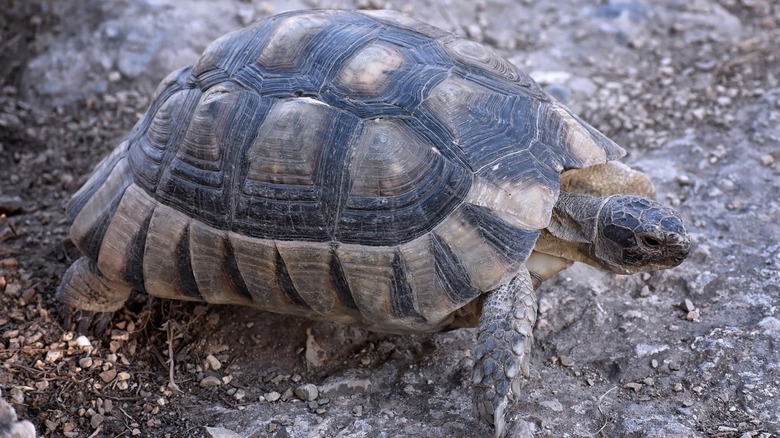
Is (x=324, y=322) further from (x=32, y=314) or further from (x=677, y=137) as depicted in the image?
(x=677, y=137)

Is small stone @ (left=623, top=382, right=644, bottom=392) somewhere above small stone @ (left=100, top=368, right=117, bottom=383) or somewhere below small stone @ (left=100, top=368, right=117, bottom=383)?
below

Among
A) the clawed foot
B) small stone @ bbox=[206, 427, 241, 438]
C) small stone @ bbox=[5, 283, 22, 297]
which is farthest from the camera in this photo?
small stone @ bbox=[5, 283, 22, 297]

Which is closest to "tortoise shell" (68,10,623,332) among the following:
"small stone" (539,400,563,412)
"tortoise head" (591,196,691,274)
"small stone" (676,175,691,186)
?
"tortoise head" (591,196,691,274)

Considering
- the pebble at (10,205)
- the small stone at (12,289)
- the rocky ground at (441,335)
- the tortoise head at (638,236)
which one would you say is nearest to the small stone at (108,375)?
the rocky ground at (441,335)

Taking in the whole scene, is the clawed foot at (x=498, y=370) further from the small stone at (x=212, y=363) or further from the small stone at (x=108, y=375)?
the small stone at (x=108, y=375)

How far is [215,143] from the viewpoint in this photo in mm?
2918

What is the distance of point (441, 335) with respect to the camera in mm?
3271

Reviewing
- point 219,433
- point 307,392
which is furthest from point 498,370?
point 219,433

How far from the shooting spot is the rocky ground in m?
2.85

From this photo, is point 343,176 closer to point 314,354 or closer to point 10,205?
point 314,354

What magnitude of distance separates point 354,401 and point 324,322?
483 mm

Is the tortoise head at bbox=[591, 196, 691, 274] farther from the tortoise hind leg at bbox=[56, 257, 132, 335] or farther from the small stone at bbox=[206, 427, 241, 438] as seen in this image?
the tortoise hind leg at bbox=[56, 257, 132, 335]

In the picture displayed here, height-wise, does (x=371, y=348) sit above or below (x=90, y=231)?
below

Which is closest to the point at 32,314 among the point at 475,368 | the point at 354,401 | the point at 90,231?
the point at 90,231
